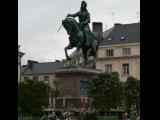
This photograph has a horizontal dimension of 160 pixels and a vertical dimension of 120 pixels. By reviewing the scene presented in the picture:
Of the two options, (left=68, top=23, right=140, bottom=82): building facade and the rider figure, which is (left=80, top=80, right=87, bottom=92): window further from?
(left=68, top=23, right=140, bottom=82): building facade

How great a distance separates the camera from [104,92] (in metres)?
40.8

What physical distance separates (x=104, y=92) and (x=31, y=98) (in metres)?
5.52

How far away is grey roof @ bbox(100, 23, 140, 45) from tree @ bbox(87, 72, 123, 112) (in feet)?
118

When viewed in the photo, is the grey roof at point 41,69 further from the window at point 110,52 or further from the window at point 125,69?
the window at point 125,69

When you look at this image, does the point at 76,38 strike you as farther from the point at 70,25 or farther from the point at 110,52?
the point at 110,52

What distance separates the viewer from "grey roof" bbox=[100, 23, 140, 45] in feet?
261

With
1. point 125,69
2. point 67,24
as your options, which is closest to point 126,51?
point 125,69

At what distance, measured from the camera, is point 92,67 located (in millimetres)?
35281

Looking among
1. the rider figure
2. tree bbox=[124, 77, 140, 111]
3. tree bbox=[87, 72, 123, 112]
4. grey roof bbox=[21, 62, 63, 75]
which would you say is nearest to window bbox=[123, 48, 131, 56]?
tree bbox=[124, 77, 140, 111]

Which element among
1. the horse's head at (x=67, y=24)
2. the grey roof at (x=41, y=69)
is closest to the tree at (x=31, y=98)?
the horse's head at (x=67, y=24)

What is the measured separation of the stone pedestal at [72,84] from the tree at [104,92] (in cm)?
151

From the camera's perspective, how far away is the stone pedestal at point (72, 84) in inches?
1329

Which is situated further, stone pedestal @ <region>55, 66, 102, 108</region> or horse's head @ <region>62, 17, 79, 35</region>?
stone pedestal @ <region>55, 66, 102, 108</region>
